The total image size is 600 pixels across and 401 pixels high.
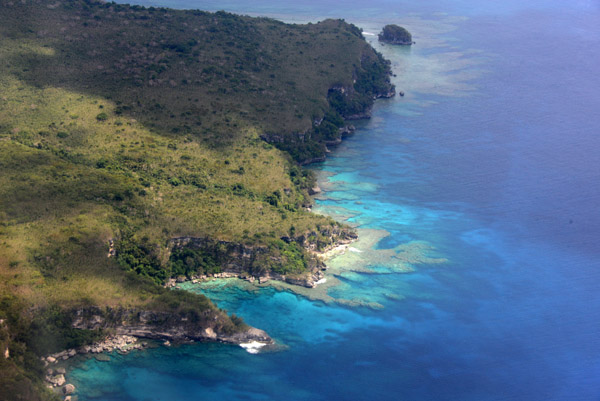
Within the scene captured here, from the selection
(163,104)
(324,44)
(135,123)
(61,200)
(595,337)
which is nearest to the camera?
(595,337)

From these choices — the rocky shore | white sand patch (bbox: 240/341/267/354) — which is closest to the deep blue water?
white sand patch (bbox: 240/341/267/354)

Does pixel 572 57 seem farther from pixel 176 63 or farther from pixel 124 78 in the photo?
pixel 124 78

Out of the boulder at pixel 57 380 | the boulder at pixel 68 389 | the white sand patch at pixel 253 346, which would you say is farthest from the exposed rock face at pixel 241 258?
the boulder at pixel 68 389

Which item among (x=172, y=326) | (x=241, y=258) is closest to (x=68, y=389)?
(x=172, y=326)

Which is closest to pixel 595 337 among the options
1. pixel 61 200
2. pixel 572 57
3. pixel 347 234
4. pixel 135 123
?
pixel 347 234

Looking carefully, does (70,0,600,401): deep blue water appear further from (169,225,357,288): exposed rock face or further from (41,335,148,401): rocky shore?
(169,225,357,288): exposed rock face

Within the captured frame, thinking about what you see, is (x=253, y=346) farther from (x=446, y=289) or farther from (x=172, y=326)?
(x=446, y=289)

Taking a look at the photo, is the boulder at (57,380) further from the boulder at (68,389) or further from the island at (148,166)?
the boulder at (68,389)
